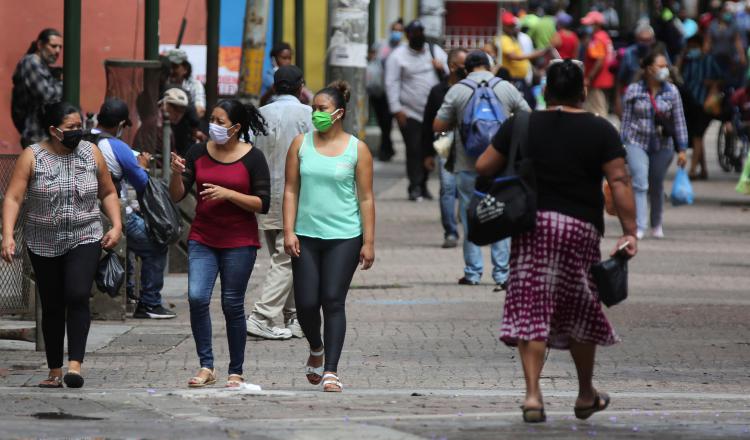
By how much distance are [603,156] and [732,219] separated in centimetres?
1245

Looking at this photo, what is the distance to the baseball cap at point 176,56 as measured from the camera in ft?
53.3

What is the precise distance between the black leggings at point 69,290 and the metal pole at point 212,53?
24.2ft

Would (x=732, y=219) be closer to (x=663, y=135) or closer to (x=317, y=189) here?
(x=663, y=135)

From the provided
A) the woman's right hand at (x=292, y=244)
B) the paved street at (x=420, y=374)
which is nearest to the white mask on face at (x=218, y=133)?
the woman's right hand at (x=292, y=244)

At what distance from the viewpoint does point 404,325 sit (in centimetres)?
1240

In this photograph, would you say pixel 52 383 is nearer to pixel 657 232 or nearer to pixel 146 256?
pixel 146 256

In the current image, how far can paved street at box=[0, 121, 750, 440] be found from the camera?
8.20 metres

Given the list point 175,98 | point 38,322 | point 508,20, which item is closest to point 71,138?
point 38,322

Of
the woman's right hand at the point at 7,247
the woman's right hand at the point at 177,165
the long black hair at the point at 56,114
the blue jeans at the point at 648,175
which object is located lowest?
the blue jeans at the point at 648,175

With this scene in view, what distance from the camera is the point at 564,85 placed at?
27.0ft

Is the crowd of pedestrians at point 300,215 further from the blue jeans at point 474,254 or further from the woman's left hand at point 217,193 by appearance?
the blue jeans at point 474,254

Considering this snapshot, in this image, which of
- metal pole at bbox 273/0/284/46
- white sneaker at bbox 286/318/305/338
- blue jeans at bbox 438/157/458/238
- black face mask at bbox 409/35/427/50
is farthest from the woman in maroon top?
black face mask at bbox 409/35/427/50

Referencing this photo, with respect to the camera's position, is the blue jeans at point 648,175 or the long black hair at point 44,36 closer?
the long black hair at point 44,36

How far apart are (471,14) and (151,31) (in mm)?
23408
